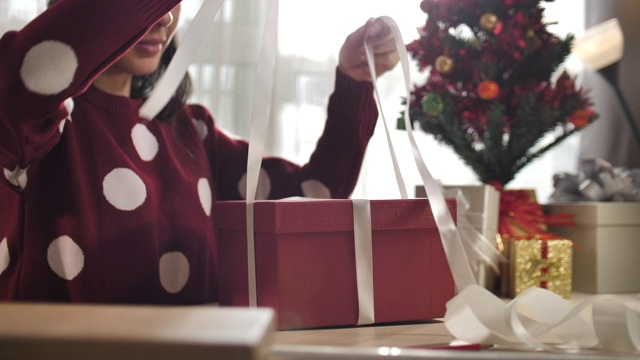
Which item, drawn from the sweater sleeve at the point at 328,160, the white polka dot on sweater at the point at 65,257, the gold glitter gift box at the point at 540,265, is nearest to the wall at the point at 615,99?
the gold glitter gift box at the point at 540,265

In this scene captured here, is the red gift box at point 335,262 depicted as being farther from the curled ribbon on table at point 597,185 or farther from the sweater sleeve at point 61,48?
the curled ribbon on table at point 597,185

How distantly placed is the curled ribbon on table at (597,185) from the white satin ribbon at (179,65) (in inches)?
25.7

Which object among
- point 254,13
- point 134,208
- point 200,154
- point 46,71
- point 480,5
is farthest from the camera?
point 254,13

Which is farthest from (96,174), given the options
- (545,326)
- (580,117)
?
(580,117)

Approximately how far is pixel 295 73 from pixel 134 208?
2.04ft

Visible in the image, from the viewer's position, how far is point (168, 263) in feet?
2.29

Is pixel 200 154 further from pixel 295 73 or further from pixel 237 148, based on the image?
pixel 295 73

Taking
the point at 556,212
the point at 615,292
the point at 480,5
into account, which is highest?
the point at 480,5

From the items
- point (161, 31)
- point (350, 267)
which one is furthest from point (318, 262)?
point (161, 31)

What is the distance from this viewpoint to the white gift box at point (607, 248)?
87 cm

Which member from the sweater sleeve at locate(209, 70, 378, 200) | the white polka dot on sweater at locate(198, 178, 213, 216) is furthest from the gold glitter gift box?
the white polka dot on sweater at locate(198, 178, 213, 216)

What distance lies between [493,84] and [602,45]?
0.38 meters

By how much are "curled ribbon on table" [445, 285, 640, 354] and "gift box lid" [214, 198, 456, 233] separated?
0.35 feet

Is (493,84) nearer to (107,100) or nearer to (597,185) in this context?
(597,185)
